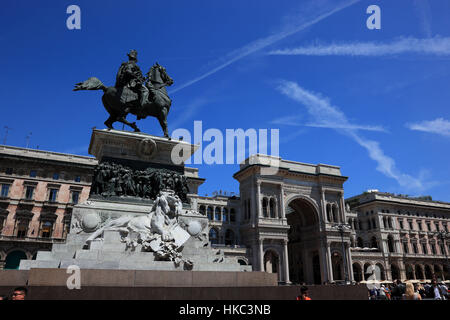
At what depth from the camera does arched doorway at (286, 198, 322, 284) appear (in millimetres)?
55656

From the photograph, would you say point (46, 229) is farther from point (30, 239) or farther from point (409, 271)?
point (409, 271)

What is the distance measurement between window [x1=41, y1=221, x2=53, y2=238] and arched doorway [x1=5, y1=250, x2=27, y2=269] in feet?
9.77

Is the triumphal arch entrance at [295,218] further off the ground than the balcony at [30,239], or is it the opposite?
the triumphal arch entrance at [295,218]

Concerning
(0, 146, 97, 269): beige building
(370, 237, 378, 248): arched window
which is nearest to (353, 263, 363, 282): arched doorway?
(370, 237, 378, 248): arched window

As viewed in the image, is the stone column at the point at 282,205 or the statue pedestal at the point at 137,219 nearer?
the statue pedestal at the point at 137,219

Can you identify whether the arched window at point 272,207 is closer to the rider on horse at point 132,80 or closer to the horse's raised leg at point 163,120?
the horse's raised leg at point 163,120

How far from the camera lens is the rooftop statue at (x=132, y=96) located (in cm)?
1293

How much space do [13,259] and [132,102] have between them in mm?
36979

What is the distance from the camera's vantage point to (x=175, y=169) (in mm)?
12859

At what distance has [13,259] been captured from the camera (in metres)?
40.1

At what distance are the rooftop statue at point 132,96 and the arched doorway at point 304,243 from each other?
148 feet

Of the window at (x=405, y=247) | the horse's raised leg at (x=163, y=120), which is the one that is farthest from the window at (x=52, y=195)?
the window at (x=405, y=247)

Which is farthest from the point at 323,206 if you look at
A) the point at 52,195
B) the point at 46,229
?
the point at 46,229
